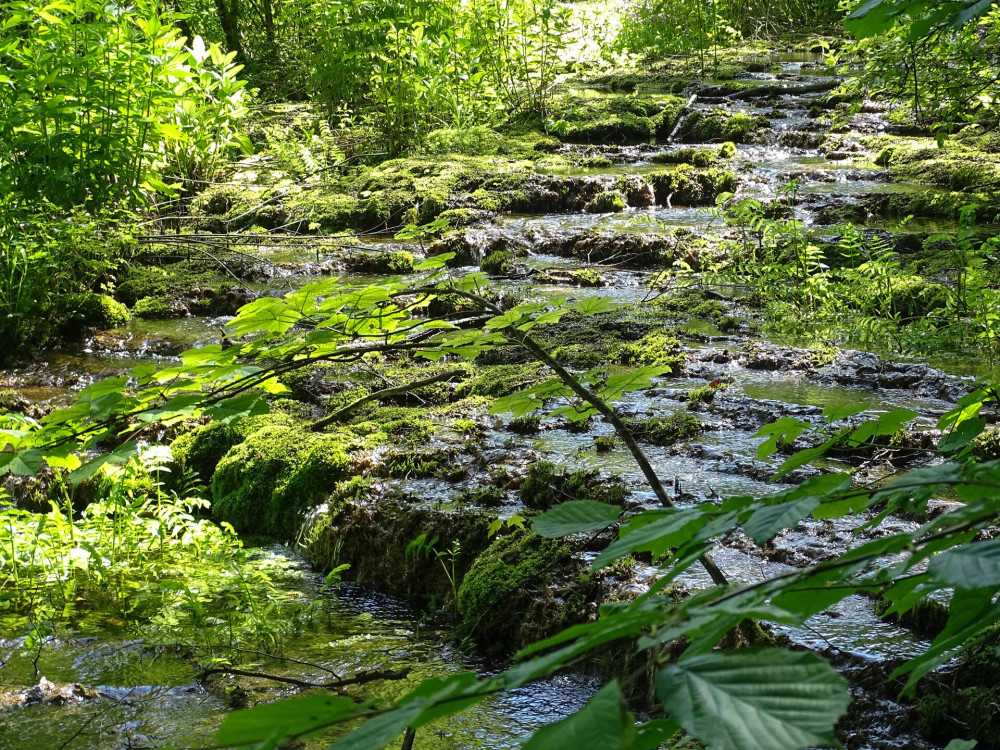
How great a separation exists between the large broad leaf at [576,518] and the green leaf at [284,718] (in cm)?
28

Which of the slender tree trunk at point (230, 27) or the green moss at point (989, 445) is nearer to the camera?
the green moss at point (989, 445)

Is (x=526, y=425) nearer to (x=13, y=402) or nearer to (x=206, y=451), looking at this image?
(x=206, y=451)

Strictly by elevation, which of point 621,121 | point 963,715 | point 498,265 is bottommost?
point 963,715

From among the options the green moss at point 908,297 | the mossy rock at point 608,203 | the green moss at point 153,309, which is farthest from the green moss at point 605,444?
the mossy rock at point 608,203

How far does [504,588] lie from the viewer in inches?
122

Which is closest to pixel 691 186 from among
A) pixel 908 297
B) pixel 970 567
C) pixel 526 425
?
pixel 908 297

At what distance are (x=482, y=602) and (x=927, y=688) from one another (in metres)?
1.55

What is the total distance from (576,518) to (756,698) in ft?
→ 1.11

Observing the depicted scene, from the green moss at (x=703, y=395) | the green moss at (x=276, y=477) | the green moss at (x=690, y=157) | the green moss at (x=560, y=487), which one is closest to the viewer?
the green moss at (x=560, y=487)

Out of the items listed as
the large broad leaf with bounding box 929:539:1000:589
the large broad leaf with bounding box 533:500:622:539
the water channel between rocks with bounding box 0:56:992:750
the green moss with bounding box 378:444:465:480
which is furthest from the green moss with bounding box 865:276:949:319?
the large broad leaf with bounding box 929:539:1000:589

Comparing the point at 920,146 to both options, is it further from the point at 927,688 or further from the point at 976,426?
the point at 976,426

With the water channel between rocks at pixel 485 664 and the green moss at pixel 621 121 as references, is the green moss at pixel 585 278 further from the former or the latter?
the green moss at pixel 621 121

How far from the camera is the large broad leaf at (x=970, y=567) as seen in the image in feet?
1.74

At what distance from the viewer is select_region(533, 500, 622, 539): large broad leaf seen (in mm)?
787
